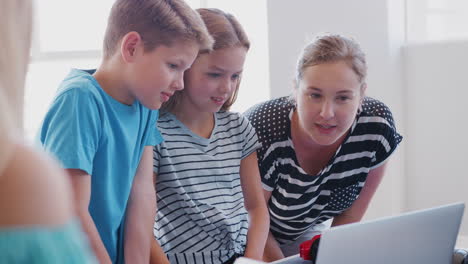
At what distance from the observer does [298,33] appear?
3.20 metres

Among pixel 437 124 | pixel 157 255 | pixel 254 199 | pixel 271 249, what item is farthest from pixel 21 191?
pixel 437 124

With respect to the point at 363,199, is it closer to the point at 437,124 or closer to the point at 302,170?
the point at 302,170

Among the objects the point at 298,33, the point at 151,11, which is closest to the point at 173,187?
the point at 151,11

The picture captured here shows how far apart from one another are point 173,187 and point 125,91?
0.27 metres

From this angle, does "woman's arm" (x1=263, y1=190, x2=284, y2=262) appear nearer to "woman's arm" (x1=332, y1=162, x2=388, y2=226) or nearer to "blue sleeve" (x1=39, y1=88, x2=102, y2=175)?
"woman's arm" (x1=332, y1=162, x2=388, y2=226)

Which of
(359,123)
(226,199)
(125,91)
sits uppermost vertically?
(125,91)

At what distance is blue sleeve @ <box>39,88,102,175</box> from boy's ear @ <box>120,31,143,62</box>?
135 millimetres

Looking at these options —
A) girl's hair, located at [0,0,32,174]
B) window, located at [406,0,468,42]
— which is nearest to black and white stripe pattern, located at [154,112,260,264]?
girl's hair, located at [0,0,32,174]

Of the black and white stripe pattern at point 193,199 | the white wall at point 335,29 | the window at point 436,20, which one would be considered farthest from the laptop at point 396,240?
the window at point 436,20

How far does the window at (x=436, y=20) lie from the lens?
324 cm

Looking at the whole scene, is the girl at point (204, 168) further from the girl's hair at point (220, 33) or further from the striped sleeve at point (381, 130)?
the striped sleeve at point (381, 130)

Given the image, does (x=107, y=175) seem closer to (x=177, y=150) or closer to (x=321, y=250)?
(x=177, y=150)

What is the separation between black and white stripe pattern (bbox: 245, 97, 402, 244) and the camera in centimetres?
167

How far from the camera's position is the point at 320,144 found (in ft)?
5.47
